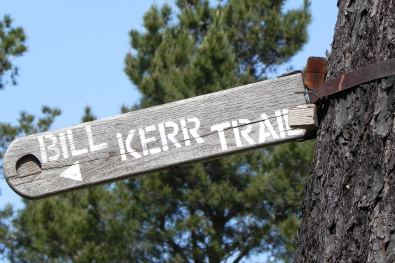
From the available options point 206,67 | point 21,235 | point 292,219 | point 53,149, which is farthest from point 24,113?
point 53,149

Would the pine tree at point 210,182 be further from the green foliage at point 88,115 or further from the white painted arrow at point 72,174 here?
the white painted arrow at point 72,174

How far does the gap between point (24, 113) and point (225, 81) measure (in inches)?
105

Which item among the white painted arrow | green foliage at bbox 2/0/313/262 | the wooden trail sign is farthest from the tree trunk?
green foliage at bbox 2/0/313/262

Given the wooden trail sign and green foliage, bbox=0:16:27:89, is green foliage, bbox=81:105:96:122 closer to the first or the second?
green foliage, bbox=0:16:27:89

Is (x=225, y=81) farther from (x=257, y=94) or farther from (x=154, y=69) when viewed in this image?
(x=257, y=94)

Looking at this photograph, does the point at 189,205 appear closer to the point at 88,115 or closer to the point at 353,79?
the point at 88,115

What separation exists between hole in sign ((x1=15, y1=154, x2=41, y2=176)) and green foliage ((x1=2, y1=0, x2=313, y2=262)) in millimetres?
7713

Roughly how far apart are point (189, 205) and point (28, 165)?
8.29m

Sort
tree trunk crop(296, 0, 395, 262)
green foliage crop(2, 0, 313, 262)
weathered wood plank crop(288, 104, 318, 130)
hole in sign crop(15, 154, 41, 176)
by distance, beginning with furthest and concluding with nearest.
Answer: green foliage crop(2, 0, 313, 262), hole in sign crop(15, 154, 41, 176), weathered wood plank crop(288, 104, 318, 130), tree trunk crop(296, 0, 395, 262)

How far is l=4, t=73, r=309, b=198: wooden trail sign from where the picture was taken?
79.7 inches

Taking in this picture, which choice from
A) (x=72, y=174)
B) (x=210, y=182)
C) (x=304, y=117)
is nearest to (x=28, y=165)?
(x=72, y=174)

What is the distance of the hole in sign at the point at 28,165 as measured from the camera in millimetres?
2055

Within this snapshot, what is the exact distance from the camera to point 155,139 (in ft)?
6.70

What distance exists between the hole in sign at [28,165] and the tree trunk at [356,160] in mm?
580
